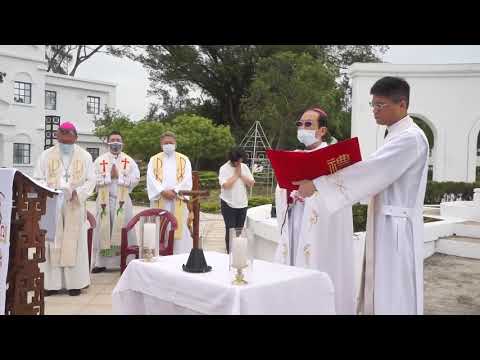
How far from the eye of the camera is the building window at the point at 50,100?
94.4 feet

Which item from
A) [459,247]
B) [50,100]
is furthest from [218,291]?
[50,100]

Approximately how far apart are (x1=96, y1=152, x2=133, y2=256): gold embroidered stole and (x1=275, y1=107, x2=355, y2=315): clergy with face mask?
4.16 m

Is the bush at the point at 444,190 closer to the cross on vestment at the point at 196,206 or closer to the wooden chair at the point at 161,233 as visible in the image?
the wooden chair at the point at 161,233

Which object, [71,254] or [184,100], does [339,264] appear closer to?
[71,254]

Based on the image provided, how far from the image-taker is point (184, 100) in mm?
34156

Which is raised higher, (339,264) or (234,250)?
(234,250)

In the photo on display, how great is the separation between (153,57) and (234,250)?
3264 cm

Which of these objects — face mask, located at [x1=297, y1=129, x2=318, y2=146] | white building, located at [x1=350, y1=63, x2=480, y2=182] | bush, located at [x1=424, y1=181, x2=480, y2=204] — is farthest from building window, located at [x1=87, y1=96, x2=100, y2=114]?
face mask, located at [x1=297, y1=129, x2=318, y2=146]

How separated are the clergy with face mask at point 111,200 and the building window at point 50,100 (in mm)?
23142

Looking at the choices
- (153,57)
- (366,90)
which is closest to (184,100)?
(153,57)

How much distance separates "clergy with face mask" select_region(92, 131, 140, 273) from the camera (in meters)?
7.62

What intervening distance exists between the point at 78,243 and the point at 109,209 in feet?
5.07

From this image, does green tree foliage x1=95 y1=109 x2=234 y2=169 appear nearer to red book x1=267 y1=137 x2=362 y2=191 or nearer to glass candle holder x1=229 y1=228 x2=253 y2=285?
red book x1=267 y1=137 x2=362 y2=191

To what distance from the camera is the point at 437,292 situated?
6.19 metres
